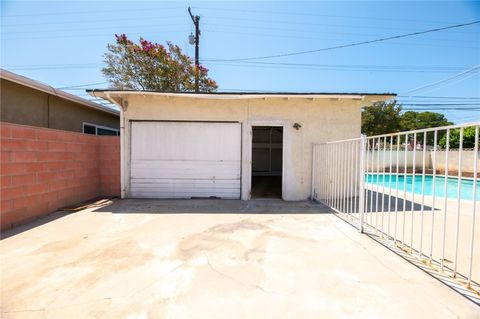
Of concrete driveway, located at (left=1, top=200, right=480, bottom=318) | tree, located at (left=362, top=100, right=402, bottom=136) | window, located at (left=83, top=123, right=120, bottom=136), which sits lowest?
concrete driveway, located at (left=1, top=200, right=480, bottom=318)

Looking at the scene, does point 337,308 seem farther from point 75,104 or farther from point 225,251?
point 75,104

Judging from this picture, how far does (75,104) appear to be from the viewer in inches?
340

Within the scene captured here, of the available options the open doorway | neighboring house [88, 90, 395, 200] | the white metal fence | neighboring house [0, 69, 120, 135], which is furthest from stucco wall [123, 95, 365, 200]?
the open doorway

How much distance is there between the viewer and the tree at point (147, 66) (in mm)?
13625

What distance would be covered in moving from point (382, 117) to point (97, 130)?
22273mm

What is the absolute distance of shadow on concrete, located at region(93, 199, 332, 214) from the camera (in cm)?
586

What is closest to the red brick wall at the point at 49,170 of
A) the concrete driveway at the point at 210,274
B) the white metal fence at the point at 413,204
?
the concrete driveway at the point at 210,274

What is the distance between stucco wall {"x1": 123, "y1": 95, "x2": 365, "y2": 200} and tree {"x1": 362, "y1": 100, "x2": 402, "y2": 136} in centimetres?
1717

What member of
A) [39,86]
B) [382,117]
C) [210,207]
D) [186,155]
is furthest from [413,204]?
[382,117]

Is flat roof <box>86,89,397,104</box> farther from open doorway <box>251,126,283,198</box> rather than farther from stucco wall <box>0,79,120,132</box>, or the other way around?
open doorway <box>251,126,283,198</box>

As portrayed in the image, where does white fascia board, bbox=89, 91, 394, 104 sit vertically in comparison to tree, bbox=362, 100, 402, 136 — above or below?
below

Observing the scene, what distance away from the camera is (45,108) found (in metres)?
7.43

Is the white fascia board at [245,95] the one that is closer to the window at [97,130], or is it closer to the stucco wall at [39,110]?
the stucco wall at [39,110]

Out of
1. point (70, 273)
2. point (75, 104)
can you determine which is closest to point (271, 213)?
point (70, 273)
